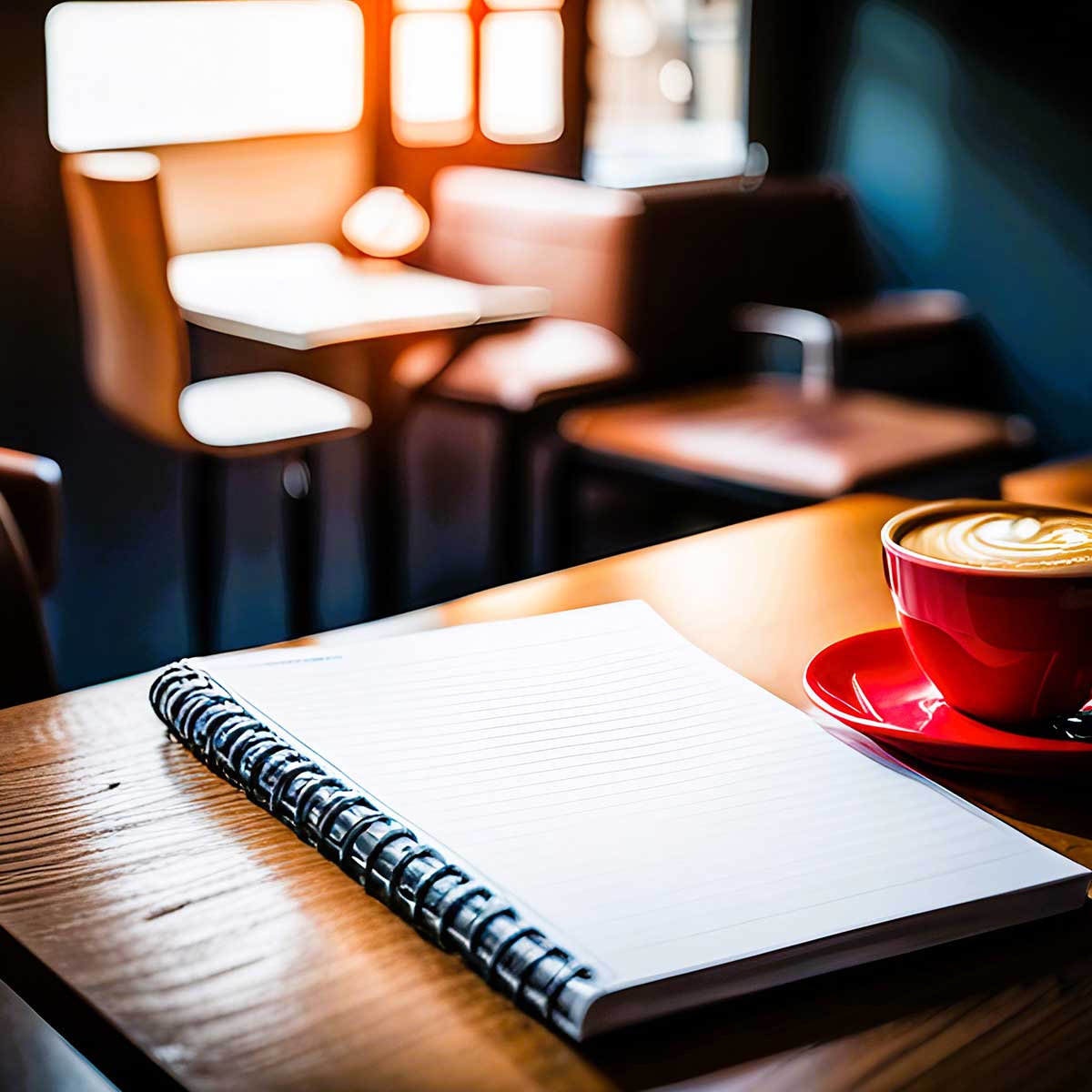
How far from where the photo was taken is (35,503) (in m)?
2.12

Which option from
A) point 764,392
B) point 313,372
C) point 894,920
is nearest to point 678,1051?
point 894,920

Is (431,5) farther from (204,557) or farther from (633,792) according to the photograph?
(633,792)

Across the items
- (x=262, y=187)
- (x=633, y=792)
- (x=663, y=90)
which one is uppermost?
(x=663, y=90)

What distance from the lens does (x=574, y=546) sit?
2.88 meters

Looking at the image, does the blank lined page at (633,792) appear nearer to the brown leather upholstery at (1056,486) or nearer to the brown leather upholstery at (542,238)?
the brown leather upholstery at (1056,486)

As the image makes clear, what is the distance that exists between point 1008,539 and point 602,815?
281mm

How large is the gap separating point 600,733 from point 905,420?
217 cm

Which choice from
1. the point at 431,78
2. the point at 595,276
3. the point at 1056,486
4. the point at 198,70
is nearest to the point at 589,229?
the point at 595,276

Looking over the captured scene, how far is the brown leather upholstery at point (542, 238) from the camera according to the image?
297 centimetres

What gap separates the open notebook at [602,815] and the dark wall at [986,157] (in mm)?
2892

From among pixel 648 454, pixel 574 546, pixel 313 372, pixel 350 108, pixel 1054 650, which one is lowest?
pixel 574 546

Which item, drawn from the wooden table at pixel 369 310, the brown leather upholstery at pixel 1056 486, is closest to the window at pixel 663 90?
the wooden table at pixel 369 310

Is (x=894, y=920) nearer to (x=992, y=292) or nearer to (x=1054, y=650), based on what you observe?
(x=1054, y=650)

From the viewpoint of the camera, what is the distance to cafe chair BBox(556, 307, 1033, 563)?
8.31 ft
